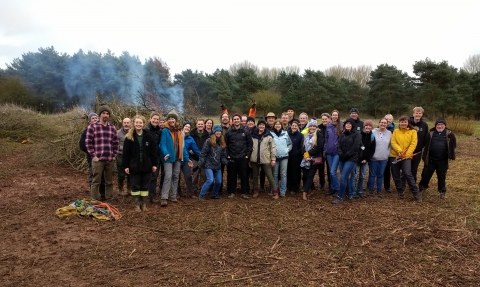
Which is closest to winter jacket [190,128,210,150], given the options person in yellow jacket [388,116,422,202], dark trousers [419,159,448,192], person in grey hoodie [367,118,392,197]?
person in grey hoodie [367,118,392,197]

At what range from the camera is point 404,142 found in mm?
6312

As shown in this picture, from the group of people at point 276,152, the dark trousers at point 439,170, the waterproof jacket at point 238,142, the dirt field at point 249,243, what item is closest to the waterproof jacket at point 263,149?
the group of people at point 276,152

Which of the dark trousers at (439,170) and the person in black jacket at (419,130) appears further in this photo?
the person in black jacket at (419,130)

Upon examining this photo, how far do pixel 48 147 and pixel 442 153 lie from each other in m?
10.9

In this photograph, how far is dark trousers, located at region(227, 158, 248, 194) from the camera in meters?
6.50

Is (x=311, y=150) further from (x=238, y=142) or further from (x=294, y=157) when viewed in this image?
(x=238, y=142)

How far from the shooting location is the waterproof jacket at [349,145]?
5.99m

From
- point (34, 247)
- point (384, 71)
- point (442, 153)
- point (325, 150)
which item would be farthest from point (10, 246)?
point (384, 71)

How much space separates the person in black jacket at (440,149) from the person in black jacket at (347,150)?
1.64 metres

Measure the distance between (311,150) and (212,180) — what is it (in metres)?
2.09

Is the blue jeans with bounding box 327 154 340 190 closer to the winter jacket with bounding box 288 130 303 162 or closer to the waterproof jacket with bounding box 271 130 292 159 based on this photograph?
the winter jacket with bounding box 288 130 303 162

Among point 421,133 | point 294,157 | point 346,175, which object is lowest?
point 346,175

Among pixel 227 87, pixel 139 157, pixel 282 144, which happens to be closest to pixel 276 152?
pixel 282 144

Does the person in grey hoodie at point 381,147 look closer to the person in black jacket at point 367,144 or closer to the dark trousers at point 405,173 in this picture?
the person in black jacket at point 367,144
